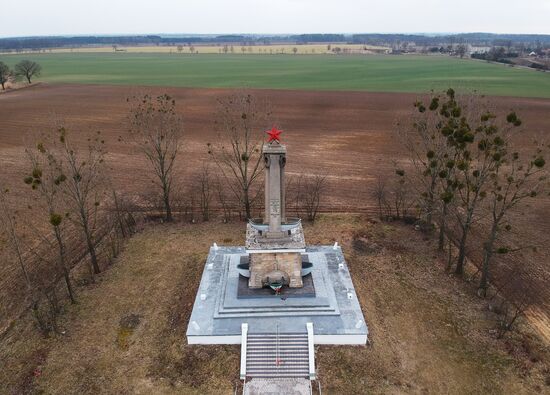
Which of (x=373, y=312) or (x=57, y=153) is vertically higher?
(x=57, y=153)

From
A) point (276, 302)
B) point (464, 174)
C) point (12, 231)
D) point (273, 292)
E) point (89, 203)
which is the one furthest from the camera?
point (89, 203)

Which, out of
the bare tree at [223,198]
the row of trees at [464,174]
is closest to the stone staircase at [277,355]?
the row of trees at [464,174]

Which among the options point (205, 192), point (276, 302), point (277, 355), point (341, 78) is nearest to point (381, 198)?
point (205, 192)

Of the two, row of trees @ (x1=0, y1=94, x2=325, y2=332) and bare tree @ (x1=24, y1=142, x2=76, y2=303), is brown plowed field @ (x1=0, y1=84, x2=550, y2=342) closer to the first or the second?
row of trees @ (x1=0, y1=94, x2=325, y2=332)

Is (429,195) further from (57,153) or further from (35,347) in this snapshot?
(57,153)

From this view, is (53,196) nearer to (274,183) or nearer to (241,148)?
(274,183)

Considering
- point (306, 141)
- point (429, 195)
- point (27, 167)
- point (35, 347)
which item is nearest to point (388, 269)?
point (429, 195)
